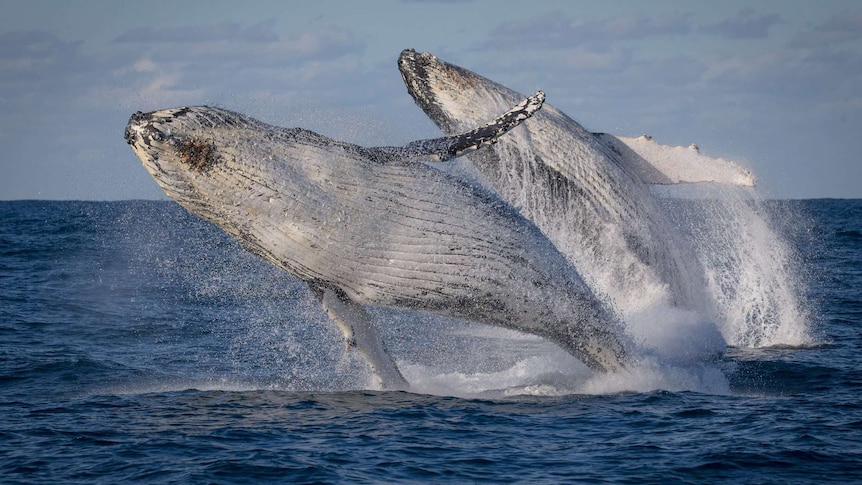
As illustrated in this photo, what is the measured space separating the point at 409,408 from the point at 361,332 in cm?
107

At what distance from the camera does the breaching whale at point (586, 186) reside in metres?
13.5

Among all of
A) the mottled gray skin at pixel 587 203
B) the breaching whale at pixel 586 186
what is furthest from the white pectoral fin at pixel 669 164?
the mottled gray skin at pixel 587 203

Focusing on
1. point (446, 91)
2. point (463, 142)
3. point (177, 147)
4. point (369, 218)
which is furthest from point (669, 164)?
point (177, 147)

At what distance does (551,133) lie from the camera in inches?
541

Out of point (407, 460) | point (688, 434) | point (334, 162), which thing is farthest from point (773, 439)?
point (334, 162)

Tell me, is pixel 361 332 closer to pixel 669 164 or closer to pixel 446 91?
pixel 446 91

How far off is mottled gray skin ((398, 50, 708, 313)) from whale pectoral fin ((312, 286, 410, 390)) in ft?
9.46

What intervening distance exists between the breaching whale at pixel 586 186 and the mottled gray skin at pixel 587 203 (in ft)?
0.04

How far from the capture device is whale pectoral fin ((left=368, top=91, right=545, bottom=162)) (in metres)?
10.6

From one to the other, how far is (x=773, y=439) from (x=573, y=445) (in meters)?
1.94

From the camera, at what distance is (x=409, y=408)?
1134cm

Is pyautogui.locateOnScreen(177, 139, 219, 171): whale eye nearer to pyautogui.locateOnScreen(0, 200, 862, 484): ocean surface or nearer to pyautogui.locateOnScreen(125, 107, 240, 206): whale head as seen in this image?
pyautogui.locateOnScreen(125, 107, 240, 206): whale head

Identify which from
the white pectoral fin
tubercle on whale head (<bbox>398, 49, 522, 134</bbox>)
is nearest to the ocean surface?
the white pectoral fin

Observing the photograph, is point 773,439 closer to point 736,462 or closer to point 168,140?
point 736,462
